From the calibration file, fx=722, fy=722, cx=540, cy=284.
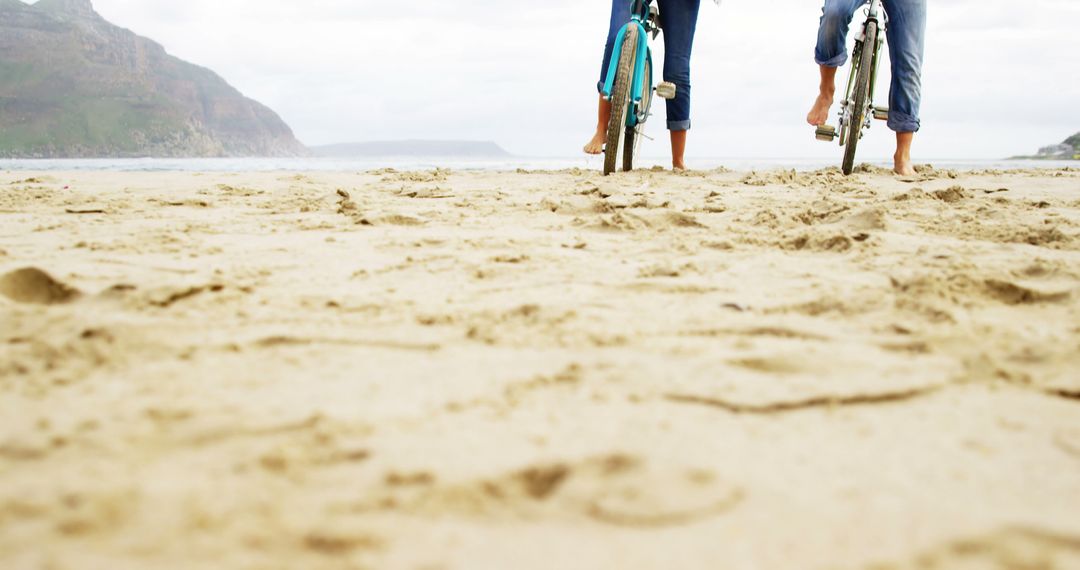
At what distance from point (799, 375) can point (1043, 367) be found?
1.26 feet

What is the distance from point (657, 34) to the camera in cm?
500

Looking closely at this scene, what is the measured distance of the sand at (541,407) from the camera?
653mm

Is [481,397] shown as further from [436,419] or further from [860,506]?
[860,506]

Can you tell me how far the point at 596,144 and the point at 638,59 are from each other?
64 cm

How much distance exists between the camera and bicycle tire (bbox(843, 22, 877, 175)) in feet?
14.8

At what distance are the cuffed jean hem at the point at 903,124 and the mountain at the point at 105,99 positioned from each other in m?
70.7

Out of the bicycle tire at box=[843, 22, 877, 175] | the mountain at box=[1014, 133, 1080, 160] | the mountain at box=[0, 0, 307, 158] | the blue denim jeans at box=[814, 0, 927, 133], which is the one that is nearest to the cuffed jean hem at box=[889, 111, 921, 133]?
the blue denim jeans at box=[814, 0, 927, 133]

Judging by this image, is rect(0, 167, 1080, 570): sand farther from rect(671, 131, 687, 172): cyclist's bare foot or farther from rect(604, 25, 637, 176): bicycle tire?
rect(671, 131, 687, 172): cyclist's bare foot

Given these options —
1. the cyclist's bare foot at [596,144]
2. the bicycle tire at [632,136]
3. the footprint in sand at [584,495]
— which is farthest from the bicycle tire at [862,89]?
the footprint in sand at [584,495]

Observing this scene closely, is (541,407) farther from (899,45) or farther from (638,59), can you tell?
(899,45)

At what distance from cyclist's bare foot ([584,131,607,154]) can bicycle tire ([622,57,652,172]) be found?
1.03 ft

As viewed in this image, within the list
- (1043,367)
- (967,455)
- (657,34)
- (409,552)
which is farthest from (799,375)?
(657,34)

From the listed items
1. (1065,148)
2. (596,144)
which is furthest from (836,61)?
(1065,148)

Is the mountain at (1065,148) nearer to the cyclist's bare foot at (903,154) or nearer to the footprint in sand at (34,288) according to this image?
the cyclist's bare foot at (903,154)
